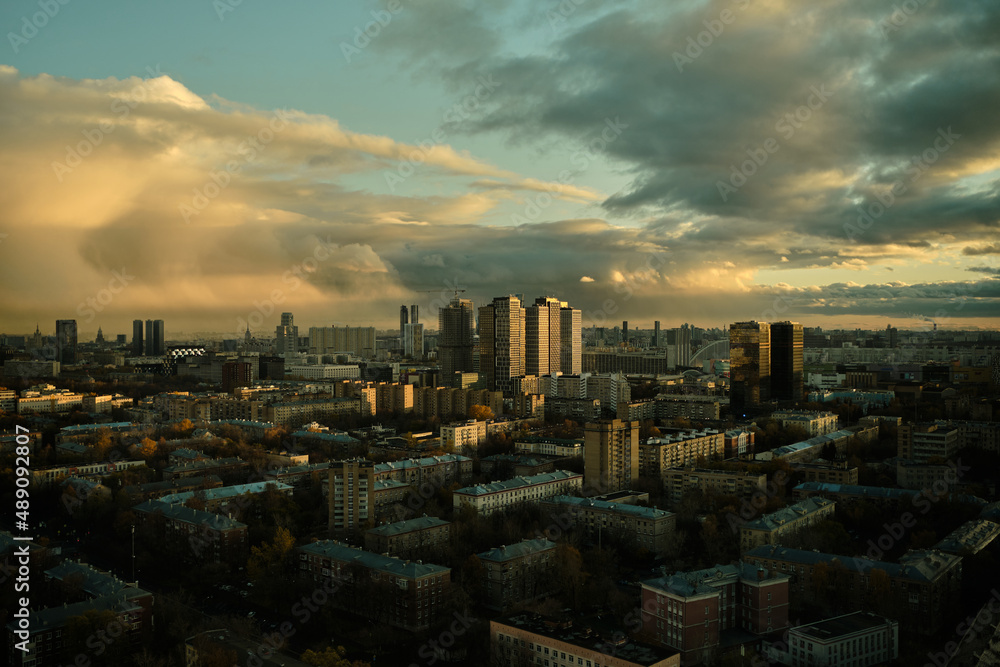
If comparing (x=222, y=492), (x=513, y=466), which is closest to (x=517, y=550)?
(x=222, y=492)

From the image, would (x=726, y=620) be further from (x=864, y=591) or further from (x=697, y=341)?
(x=697, y=341)

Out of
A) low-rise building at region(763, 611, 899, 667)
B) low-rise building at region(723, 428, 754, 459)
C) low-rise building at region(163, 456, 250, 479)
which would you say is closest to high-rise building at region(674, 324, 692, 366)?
low-rise building at region(723, 428, 754, 459)

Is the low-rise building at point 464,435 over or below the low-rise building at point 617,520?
over

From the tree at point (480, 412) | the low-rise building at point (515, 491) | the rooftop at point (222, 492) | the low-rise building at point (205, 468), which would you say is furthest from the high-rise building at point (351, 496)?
the tree at point (480, 412)

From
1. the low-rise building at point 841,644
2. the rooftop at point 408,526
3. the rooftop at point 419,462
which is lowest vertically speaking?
the low-rise building at point 841,644

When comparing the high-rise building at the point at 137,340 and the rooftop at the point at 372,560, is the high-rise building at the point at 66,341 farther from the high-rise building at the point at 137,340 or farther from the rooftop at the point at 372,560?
the rooftop at the point at 372,560

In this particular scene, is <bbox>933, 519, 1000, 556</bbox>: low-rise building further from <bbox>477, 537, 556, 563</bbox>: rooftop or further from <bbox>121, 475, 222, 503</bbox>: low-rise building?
<bbox>121, 475, 222, 503</bbox>: low-rise building

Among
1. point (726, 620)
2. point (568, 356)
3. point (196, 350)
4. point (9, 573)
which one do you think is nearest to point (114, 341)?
point (196, 350)
